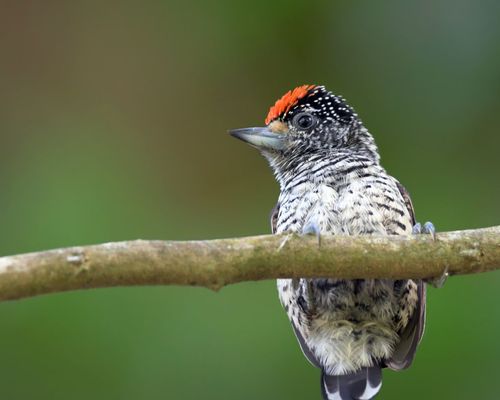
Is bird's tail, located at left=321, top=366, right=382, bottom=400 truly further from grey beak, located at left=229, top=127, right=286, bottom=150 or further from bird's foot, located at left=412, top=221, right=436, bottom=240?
grey beak, located at left=229, top=127, right=286, bottom=150

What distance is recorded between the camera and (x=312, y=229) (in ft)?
13.4

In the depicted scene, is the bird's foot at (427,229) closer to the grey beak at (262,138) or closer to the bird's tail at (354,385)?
the bird's tail at (354,385)

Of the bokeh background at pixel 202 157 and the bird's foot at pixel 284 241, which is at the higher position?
the bokeh background at pixel 202 157

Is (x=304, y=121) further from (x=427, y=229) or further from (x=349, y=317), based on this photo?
(x=427, y=229)

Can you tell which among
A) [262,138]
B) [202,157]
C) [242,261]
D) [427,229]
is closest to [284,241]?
[242,261]

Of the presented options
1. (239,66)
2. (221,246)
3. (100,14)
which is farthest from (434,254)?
(100,14)

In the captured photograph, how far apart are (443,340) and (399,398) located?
419 millimetres

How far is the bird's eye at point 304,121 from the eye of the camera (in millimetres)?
5418

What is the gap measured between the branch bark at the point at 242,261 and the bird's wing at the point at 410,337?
2.72 ft

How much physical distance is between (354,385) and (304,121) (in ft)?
4.97

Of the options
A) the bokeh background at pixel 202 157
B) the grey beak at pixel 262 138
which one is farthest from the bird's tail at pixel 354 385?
the grey beak at pixel 262 138

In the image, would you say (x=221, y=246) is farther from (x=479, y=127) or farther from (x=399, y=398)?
(x=479, y=127)

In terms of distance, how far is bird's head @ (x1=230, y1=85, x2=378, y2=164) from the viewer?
5340 mm

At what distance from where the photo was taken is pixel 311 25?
6.75m
